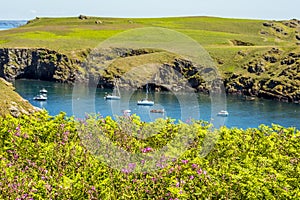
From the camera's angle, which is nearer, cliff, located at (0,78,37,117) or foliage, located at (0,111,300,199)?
foliage, located at (0,111,300,199)

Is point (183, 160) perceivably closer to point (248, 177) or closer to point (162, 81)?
point (248, 177)

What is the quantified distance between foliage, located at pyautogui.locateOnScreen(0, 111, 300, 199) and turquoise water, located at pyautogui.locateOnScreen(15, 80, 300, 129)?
3120 inches

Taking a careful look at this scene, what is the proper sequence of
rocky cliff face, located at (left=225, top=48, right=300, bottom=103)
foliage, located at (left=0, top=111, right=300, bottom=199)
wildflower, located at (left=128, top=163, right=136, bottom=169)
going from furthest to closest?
rocky cliff face, located at (left=225, top=48, right=300, bottom=103)
wildflower, located at (left=128, top=163, right=136, bottom=169)
foliage, located at (left=0, top=111, right=300, bottom=199)

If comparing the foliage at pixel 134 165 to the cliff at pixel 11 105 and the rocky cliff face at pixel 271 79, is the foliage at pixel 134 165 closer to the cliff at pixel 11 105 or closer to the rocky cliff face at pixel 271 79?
the cliff at pixel 11 105

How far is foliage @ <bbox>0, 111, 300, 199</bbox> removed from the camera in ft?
52.9

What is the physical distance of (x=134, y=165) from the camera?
61.2 ft

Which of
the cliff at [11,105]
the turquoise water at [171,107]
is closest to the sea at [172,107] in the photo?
the turquoise water at [171,107]

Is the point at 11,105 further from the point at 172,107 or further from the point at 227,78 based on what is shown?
the point at 227,78

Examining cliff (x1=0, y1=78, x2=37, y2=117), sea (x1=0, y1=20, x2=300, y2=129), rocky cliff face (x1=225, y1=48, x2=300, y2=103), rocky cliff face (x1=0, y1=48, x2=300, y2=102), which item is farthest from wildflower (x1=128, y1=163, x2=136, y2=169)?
rocky cliff face (x1=0, y1=48, x2=300, y2=102)

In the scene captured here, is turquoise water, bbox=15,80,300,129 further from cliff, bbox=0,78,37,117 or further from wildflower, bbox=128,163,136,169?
wildflower, bbox=128,163,136,169

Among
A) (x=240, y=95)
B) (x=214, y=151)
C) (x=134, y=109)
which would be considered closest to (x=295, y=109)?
(x=240, y=95)

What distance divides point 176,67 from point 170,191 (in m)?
181

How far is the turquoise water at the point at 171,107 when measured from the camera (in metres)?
116

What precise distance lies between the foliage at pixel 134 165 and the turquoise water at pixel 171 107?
79.3 m
